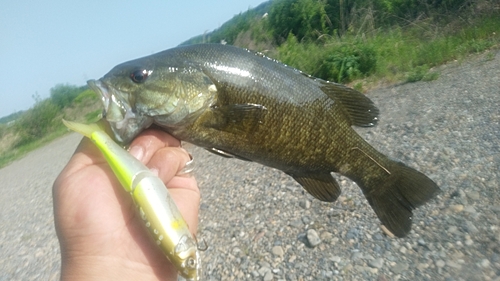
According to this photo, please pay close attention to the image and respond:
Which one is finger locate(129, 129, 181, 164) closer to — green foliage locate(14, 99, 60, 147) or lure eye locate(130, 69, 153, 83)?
lure eye locate(130, 69, 153, 83)

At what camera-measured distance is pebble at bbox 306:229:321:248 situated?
5.00 metres

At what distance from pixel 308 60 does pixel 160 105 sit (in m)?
11.9

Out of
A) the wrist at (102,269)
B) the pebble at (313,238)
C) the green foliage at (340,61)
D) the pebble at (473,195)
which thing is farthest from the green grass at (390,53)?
the wrist at (102,269)

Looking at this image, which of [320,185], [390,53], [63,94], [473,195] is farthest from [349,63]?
[63,94]

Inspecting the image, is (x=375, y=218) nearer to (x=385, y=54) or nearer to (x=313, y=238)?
(x=313, y=238)

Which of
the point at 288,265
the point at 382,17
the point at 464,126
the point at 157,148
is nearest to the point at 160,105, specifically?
the point at 157,148

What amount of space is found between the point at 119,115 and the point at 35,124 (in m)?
37.1

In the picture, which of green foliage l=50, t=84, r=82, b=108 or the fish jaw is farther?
green foliage l=50, t=84, r=82, b=108

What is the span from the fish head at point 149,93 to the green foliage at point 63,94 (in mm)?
41634

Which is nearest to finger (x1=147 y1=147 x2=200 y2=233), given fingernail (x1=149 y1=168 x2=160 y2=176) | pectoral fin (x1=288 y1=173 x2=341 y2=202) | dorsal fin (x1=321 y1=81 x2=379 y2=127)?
fingernail (x1=149 y1=168 x2=160 y2=176)

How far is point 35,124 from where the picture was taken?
114 ft

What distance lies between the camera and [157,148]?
218cm

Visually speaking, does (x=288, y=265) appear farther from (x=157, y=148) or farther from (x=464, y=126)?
(x=464, y=126)

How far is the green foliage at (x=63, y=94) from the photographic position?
41.1 metres
